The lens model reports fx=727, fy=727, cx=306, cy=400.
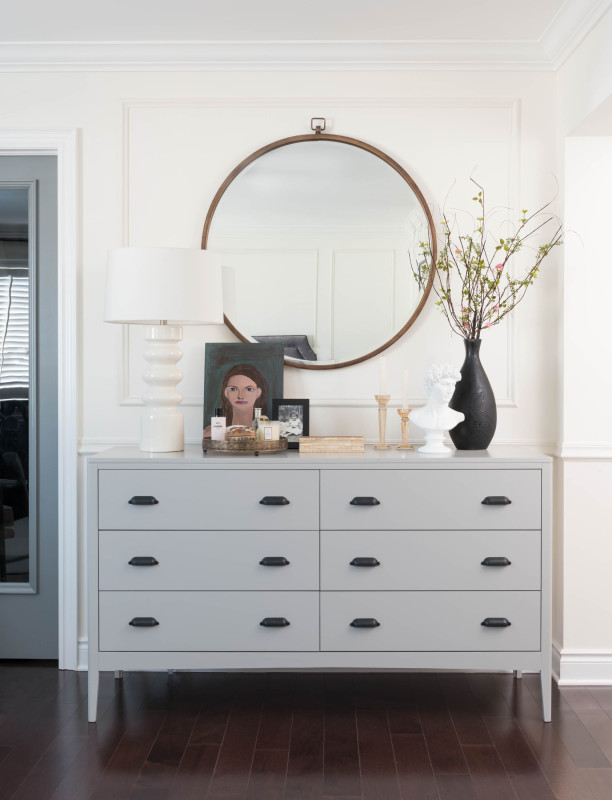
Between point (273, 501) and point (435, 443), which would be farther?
point (435, 443)

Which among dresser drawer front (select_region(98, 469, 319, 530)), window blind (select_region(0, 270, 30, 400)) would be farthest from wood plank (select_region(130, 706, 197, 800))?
window blind (select_region(0, 270, 30, 400))

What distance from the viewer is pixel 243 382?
9.48 feet

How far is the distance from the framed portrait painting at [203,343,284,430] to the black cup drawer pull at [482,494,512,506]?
904 millimetres

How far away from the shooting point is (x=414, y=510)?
248cm

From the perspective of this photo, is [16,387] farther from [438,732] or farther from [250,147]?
[438,732]

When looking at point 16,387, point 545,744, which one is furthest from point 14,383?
point 545,744

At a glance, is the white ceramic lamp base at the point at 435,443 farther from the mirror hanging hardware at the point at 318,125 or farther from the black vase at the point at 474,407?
the mirror hanging hardware at the point at 318,125

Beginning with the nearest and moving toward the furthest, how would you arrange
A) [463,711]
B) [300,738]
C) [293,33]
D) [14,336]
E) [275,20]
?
[300,738] < [463,711] < [275,20] < [293,33] < [14,336]

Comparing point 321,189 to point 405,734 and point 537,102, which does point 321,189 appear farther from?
point 405,734

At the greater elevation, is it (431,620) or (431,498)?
(431,498)

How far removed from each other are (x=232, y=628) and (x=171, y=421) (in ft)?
2.49

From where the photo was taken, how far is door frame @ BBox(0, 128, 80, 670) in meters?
2.94

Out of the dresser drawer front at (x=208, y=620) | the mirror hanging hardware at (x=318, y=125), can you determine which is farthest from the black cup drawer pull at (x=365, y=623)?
the mirror hanging hardware at (x=318, y=125)

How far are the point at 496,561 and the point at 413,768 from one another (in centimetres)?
71
